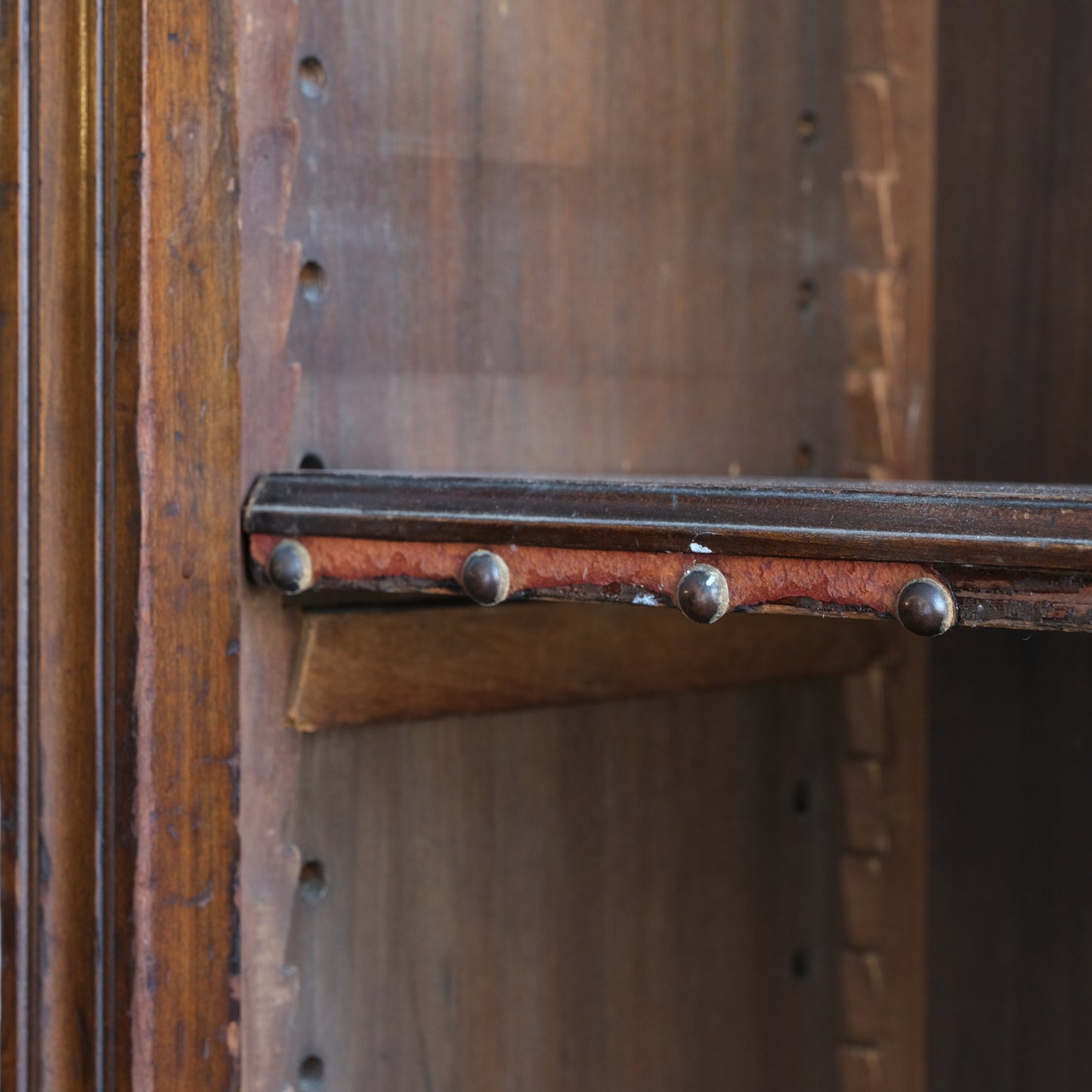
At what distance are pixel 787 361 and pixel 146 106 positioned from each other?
1.79ft

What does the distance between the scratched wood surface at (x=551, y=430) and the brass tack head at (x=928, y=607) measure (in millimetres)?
338

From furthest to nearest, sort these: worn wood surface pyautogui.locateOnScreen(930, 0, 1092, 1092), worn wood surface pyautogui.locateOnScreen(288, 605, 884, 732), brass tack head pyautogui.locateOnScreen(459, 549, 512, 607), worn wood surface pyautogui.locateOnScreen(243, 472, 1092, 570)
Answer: worn wood surface pyautogui.locateOnScreen(930, 0, 1092, 1092)
worn wood surface pyautogui.locateOnScreen(288, 605, 884, 732)
brass tack head pyautogui.locateOnScreen(459, 549, 512, 607)
worn wood surface pyautogui.locateOnScreen(243, 472, 1092, 570)

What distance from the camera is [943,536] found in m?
0.56

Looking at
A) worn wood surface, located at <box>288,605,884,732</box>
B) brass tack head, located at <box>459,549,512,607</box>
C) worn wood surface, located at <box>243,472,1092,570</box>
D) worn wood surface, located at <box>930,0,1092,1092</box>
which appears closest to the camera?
worn wood surface, located at <box>243,472,1092,570</box>

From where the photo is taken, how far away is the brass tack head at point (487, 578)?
67 cm

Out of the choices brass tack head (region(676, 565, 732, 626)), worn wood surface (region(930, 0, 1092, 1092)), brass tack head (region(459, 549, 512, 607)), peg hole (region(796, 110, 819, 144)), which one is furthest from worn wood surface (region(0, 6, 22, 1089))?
worn wood surface (region(930, 0, 1092, 1092))

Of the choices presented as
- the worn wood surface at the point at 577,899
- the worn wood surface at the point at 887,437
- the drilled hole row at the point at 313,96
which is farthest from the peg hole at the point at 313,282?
the worn wood surface at the point at 887,437

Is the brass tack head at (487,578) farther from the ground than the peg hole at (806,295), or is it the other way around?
the peg hole at (806,295)

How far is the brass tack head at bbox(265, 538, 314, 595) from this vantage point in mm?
728

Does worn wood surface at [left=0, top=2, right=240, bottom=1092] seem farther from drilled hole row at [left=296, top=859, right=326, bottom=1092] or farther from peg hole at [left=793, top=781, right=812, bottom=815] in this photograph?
peg hole at [left=793, top=781, right=812, bottom=815]

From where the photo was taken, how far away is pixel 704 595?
1.99 ft

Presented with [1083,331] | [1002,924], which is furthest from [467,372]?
[1002,924]

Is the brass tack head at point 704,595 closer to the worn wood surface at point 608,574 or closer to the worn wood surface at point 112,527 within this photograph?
the worn wood surface at point 608,574

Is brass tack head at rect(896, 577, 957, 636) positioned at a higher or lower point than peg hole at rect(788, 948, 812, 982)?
higher
